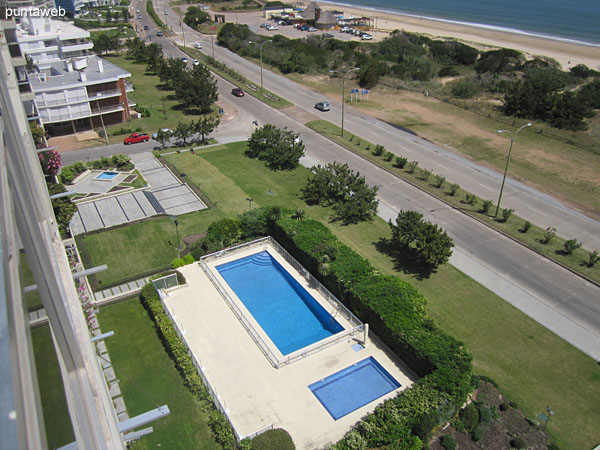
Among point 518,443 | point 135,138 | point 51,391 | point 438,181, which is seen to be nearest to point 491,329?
point 518,443

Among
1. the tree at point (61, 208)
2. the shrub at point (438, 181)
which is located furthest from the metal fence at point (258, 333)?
the shrub at point (438, 181)

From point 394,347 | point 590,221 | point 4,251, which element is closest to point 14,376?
point 4,251

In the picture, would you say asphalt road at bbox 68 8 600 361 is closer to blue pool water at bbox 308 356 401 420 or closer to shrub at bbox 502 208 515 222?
shrub at bbox 502 208 515 222

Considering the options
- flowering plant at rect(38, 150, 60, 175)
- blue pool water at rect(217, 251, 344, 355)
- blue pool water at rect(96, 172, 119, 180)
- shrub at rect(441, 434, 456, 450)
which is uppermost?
flowering plant at rect(38, 150, 60, 175)

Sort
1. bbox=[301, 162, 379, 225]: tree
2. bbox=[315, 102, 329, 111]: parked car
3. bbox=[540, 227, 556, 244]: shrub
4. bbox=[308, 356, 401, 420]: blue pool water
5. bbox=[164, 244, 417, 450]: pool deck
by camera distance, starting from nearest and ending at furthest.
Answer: bbox=[164, 244, 417, 450]: pool deck < bbox=[308, 356, 401, 420]: blue pool water < bbox=[540, 227, 556, 244]: shrub < bbox=[301, 162, 379, 225]: tree < bbox=[315, 102, 329, 111]: parked car

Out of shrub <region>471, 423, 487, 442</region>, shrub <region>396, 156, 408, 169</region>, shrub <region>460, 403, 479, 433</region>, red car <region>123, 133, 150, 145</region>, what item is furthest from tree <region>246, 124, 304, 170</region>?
shrub <region>471, 423, 487, 442</region>

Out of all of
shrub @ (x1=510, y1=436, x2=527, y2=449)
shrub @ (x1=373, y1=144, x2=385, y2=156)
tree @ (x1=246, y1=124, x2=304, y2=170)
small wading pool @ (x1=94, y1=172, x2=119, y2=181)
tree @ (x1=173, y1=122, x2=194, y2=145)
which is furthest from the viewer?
tree @ (x1=173, y1=122, x2=194, y2=145)

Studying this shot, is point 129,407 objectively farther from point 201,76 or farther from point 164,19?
point 164,19

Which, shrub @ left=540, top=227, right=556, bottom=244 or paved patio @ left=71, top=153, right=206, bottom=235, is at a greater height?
shrub @ left=540, top=227, right=556, bottom=244
